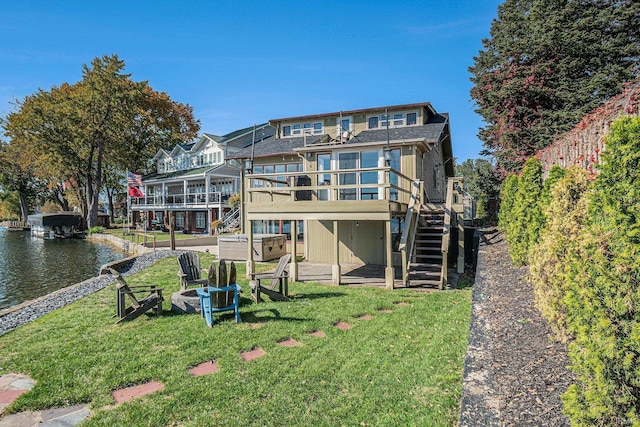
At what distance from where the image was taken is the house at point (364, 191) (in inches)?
407

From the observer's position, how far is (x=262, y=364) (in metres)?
4.84

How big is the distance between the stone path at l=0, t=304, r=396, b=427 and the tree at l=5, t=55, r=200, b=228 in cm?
4004

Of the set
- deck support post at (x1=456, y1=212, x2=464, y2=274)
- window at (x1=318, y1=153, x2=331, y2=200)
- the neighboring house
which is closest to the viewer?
deck support post at (x1=456, y1=212, x2=464, y2=274)

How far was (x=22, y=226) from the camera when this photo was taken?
53750 millimetres

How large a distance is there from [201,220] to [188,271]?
27.2 meters

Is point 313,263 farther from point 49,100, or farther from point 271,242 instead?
point 49,100

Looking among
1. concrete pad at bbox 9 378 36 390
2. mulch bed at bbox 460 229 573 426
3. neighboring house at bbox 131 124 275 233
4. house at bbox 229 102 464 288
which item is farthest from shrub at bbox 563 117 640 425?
neighboring house at bbox 131 124 275 233

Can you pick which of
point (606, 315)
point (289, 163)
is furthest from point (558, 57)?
point (606, 315)

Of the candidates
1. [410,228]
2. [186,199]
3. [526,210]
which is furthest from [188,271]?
[186,199]

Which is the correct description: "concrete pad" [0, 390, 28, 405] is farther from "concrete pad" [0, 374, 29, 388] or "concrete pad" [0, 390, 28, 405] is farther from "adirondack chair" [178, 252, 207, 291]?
"adirondack chair" [178, 252, 207, 291]

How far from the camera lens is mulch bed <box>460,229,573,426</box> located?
2.71 m

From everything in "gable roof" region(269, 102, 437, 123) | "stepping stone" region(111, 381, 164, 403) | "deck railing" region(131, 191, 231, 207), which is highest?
"gable roof" region(269, 102, 437, 123)

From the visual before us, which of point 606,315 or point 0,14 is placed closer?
point 606,315

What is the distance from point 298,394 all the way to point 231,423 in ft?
2.72
